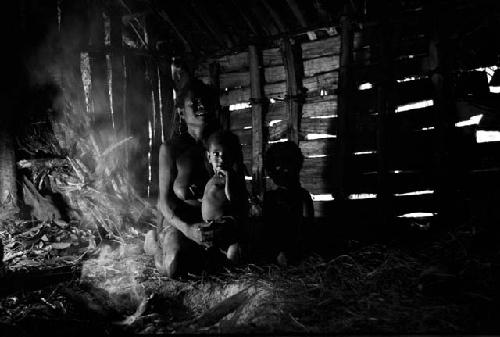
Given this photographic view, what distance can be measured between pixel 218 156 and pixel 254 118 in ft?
11.6

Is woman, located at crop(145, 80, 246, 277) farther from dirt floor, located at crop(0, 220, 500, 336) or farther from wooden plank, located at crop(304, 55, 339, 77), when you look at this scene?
wooden plank, located at crop(304, 55, 339, 77)

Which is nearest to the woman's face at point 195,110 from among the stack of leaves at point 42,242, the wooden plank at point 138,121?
the stack of leaves at point 42,242

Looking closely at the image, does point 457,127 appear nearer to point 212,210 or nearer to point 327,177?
point 327,177

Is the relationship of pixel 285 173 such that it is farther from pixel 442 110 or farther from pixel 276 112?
pixel 442 110

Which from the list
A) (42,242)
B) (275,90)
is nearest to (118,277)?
(42,242)

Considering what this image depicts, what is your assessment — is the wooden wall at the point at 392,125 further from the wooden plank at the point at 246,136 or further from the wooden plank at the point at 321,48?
the wooden plank at the point at 246,136

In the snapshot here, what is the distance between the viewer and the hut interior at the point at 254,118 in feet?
18.5

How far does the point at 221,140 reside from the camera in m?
4.70

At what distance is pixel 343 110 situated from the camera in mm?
6910

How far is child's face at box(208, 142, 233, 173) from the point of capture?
15.3 feet

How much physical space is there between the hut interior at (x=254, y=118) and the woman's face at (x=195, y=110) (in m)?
0.67

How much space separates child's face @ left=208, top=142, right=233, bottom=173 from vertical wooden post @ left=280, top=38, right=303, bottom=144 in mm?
3118

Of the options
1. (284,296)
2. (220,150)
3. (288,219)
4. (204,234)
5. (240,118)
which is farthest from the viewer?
(240,118)

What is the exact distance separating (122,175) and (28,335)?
4.51m
